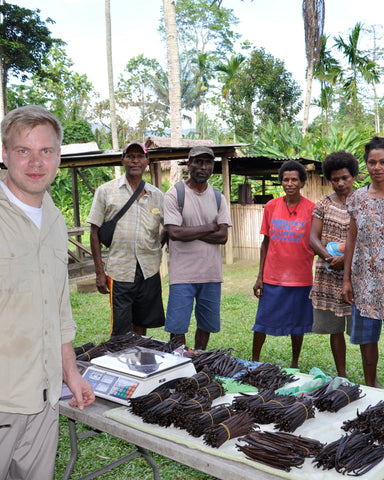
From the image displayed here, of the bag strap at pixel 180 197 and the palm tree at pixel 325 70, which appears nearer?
the bag strap at pixel 180 197

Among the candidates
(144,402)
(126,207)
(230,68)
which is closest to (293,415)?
(144,402)

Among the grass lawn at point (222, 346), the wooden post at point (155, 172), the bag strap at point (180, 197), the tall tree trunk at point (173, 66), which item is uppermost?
the tall tree trunk at point (173, 66)

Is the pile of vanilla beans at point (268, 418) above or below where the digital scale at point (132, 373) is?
below

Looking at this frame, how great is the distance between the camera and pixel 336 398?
2.41m

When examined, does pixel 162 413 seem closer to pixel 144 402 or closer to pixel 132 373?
pixel 144 402

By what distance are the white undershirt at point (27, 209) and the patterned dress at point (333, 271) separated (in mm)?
2726

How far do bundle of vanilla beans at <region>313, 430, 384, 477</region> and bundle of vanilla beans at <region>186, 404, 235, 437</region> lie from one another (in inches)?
18.6

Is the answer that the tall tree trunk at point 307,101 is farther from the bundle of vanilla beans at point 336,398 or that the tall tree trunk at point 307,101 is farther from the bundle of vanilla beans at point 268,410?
the bundle of vanilla beans at point 268,410

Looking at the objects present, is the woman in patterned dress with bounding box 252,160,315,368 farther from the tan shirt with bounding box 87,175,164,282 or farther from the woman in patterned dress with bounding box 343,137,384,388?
the tan shirt with bounding box 87,175,164,282

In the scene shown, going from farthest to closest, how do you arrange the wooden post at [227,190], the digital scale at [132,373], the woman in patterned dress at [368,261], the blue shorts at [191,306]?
1. the wooden post at [227,190]
2. the blue shorts at [191,306]
3. the woman in patterned dress at [368,261]
4. the digital scale at [132,373]

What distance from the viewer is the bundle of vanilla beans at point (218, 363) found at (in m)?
2.96

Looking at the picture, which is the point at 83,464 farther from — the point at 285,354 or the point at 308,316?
the point at 285,354

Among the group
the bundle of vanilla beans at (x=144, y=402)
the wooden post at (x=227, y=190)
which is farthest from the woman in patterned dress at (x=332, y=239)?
the wooden post at (x=227, y=190)

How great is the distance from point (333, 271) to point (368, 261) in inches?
21.6
